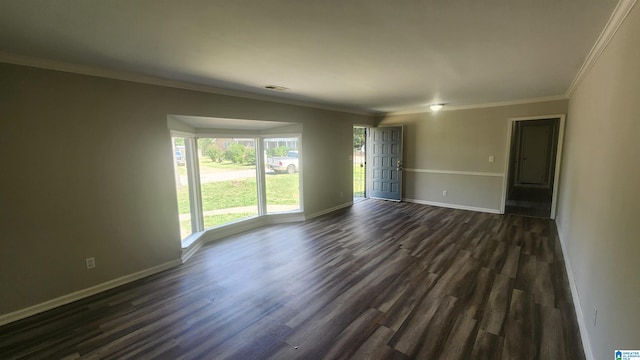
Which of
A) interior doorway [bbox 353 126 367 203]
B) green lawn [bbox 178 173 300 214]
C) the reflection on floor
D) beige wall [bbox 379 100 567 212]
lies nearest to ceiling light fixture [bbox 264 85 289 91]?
green lawn [bbox 178 173 300 214]

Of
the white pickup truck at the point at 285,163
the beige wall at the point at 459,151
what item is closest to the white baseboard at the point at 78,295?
the white pickup truck at the point at 285,163

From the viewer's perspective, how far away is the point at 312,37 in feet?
6.89

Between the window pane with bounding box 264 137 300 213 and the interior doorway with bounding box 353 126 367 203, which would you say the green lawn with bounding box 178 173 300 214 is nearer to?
the window pane with bounding box 264 137 300 213

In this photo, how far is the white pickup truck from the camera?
5492mm

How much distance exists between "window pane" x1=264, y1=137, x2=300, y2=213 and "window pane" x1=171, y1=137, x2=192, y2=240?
5.31ft

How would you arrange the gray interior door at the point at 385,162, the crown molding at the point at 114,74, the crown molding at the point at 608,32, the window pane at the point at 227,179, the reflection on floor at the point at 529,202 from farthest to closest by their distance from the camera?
the gray interior door at the point at 385,162, the reflection on floor at the point at 529,202, the window pane at the point at 227,179, the crown molding at the point at 114,74, the crown molding at the point at 608,32

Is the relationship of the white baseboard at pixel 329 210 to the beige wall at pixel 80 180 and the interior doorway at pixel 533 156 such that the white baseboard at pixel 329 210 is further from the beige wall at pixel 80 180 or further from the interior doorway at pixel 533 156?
the interior doorway at pixel 533 156

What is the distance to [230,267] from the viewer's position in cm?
351

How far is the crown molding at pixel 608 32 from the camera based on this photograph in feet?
5.18

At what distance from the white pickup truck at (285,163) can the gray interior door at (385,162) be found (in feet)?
9.16

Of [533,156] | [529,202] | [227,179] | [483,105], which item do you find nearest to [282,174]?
[227,179]

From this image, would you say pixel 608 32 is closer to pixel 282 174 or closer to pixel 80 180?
pixel 282 174

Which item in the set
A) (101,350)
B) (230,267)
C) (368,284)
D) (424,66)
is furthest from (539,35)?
(101,350)

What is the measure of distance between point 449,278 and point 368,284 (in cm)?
99
